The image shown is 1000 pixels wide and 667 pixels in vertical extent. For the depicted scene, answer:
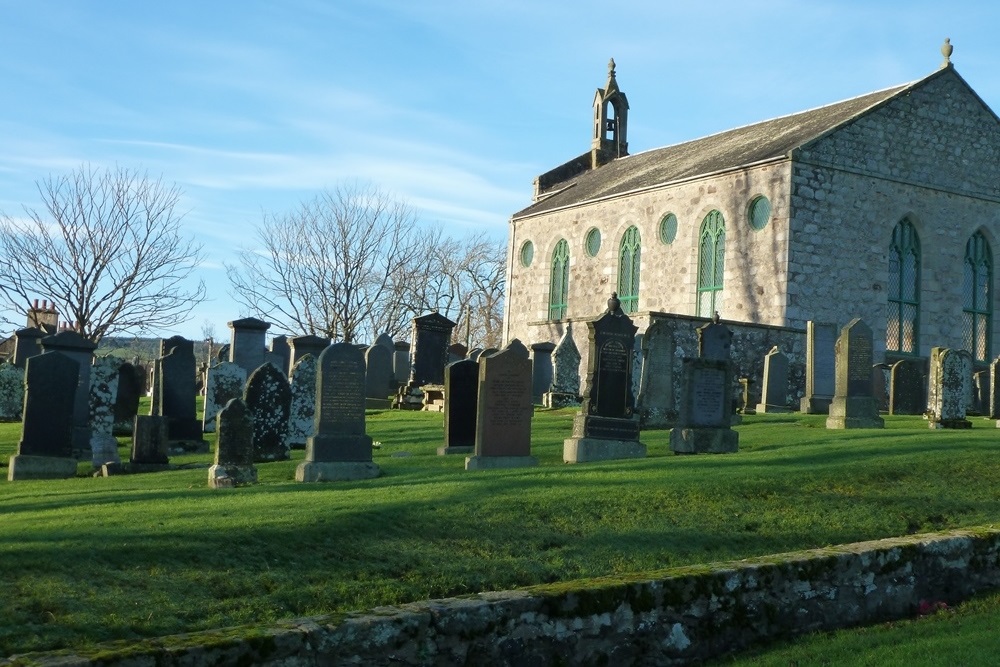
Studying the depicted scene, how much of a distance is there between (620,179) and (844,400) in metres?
20.5

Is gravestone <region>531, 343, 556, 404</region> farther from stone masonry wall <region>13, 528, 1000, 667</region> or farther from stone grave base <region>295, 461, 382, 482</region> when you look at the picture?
stone masonry wall <region>13, 528, 1000, 667</region>

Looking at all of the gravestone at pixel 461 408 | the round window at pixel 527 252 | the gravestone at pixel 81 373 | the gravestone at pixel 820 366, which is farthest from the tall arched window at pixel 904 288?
the gravestone at pixel 81 373

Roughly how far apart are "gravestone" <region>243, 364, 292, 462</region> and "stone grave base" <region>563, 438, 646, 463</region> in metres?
3.99

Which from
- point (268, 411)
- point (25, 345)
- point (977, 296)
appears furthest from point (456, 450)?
point (977, 296)

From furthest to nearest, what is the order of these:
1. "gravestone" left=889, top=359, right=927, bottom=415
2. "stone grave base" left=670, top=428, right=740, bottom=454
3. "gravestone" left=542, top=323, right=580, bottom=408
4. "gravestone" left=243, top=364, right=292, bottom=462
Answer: "gravestone" left=542, top=323, right=580, bottom=408 → "gravestone" left=889, top=359, right=927, bottom=415 → "gravestone" left=243, top=364, right=292, bottom=462 → "stone grave base" left=670, top=428, right=740, bottom=454

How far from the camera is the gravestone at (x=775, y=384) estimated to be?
23.5 metres

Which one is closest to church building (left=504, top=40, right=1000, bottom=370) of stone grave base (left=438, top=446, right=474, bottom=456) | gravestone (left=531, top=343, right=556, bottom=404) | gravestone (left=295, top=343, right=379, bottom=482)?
gravestone (left=531, top=343, right=556, bottom=404)

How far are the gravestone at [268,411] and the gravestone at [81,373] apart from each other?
2.98m

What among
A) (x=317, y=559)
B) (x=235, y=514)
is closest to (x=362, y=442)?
(x=235, y=514)

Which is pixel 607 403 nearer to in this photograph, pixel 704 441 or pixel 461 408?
pixel 704 441

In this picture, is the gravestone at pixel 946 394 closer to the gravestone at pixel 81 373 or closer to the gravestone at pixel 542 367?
the gravestone at pixel 542 367

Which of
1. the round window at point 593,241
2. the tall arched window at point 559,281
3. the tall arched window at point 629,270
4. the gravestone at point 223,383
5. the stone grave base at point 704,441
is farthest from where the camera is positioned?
the tall arched window at point 559,281

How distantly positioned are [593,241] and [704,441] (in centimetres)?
2211

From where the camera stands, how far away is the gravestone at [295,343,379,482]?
12859mm
